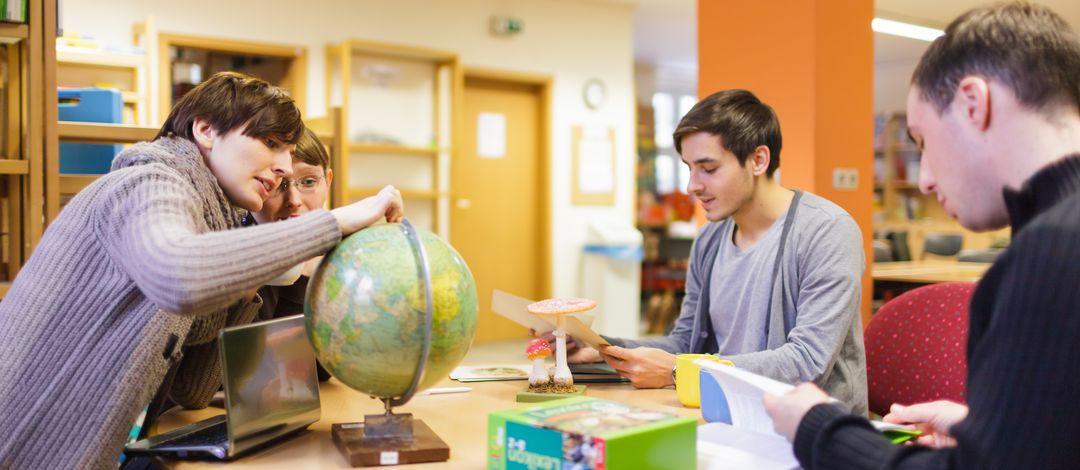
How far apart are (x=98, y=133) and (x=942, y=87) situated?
8.34 feet

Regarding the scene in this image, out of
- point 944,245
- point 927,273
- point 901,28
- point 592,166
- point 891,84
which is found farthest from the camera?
point 891,84

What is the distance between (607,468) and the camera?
114 centimetres

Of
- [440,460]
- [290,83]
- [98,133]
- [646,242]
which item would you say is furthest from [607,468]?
[646,242]

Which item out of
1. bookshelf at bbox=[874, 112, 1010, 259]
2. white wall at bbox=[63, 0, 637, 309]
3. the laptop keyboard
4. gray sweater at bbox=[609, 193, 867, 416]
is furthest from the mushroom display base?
bookshelf at bbox=[874, 112, 1010, 259]

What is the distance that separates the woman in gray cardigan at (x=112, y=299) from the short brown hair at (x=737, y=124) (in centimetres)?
101

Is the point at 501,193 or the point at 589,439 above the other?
the point at 501,193

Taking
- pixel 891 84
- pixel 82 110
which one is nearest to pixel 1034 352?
pixel 82 110

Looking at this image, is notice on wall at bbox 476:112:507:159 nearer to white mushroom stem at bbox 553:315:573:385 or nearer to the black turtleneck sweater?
white mushroom stem at bbox 553:315:573:385

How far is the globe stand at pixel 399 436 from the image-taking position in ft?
4.51

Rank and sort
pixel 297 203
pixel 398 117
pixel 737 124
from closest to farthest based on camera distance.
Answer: pixel 297 203 < pixel 737 124 < pixel 398 117

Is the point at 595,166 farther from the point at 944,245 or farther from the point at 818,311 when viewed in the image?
the point at 818,311

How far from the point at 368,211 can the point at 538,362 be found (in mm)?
599

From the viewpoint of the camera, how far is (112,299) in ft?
4.82

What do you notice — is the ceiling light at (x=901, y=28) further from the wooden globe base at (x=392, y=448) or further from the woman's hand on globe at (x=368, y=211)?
the wooden globe base at (x=392, y=448)
